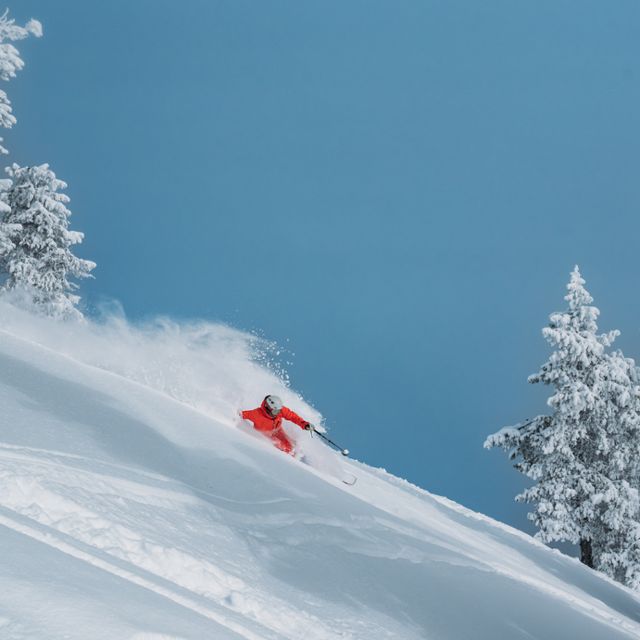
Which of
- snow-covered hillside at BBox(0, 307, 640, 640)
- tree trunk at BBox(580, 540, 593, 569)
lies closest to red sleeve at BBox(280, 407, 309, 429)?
snow-covered hillside at BBox(0, 307, 640, 640)

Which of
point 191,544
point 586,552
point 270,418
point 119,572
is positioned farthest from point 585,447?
point 119,572

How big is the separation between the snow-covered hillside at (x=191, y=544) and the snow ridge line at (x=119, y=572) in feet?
0.04

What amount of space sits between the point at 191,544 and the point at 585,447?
2027 cm

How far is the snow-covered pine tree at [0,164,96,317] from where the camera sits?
2267 cm

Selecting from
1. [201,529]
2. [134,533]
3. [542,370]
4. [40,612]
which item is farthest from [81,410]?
[542,370]

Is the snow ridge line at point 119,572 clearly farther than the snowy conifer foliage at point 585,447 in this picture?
No

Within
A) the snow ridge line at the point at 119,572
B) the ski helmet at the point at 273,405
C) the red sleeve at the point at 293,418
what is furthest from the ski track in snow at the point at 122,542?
the red sleeve at the point at 293,418

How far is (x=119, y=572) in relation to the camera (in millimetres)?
2895

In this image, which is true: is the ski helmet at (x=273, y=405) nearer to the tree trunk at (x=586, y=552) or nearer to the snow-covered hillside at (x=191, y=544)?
the snow-covered hillside at (x=191, y=544)

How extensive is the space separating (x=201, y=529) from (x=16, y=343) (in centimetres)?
525

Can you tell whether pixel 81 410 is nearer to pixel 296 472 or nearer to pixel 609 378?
pixel 296 472

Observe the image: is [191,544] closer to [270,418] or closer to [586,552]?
[270,418]

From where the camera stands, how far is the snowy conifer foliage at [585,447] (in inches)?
789

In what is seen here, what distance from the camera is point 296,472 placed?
25.4 feet
